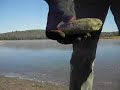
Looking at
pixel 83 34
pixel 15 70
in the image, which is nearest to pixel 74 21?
pixel 83 34

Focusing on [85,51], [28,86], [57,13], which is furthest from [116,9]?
[28,86]

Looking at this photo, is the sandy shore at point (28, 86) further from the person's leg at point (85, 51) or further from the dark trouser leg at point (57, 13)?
the dark trouser leg at point (57, 13)

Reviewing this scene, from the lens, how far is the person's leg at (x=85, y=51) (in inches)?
138

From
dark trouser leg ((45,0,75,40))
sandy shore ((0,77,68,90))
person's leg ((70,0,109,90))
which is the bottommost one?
sandy shore ((0,77,68,90))

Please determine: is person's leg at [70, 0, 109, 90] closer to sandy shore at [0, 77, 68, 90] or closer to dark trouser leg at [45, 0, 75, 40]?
dark trouser leg at [45, 0, 75, 40]

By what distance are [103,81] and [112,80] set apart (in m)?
0.26

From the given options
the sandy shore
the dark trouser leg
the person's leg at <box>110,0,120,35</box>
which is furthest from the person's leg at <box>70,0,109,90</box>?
the sandy shore

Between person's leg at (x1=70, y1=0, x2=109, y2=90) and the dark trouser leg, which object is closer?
the dark trouser leg

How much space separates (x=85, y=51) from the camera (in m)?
3.58

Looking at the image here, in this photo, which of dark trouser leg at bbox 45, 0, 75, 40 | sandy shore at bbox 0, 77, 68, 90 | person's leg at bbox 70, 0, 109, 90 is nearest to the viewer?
dark trouser leg at bbox 45, 0, 75, 40

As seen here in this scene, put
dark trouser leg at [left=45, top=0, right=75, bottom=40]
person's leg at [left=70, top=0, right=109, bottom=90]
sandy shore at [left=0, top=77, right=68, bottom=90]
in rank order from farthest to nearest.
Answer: sandy shore at [left=0, top=77, right=68, bottom=90], person's leg at [left=70, top=0, right=109, bottom=90], dark trouser leg at [left=45, top=0, right=75, bottom=40]

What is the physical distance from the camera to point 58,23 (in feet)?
8.32

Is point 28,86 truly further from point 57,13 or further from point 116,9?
point 57,13

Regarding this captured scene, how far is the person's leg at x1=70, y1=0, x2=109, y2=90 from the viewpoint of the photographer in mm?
3512
